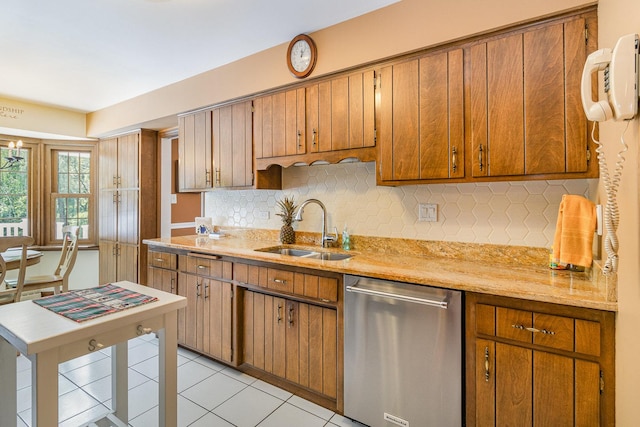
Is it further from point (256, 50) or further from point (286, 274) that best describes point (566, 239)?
point (256, 50)

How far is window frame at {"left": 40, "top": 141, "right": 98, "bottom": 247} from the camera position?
4.46m

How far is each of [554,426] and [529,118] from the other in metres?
1.44

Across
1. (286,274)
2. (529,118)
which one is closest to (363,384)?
(286,274)

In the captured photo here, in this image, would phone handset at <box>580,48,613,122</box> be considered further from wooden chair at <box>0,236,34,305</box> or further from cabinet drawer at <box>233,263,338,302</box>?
wooden chair at <box>0,236,34,305</box>

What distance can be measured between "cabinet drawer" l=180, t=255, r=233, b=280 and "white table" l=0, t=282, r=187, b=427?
75 centimetres

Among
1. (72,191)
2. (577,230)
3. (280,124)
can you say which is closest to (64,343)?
(280,124)

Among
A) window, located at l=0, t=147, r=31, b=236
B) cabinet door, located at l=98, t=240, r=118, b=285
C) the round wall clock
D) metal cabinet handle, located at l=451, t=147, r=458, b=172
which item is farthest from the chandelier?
metal cabinet handle, located at l=451, t=147, r=458, b=172

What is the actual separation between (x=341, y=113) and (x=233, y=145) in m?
1.16

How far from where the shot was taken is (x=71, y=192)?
4.61m

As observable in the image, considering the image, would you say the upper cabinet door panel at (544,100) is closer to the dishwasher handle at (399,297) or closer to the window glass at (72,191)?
the dishwasher handle at (399,297)

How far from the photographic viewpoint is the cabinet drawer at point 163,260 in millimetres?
2879

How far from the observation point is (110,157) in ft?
14.4

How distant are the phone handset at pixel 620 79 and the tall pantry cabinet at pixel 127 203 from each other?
4310 millimetres

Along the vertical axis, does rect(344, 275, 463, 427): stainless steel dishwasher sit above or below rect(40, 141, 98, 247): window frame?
below
